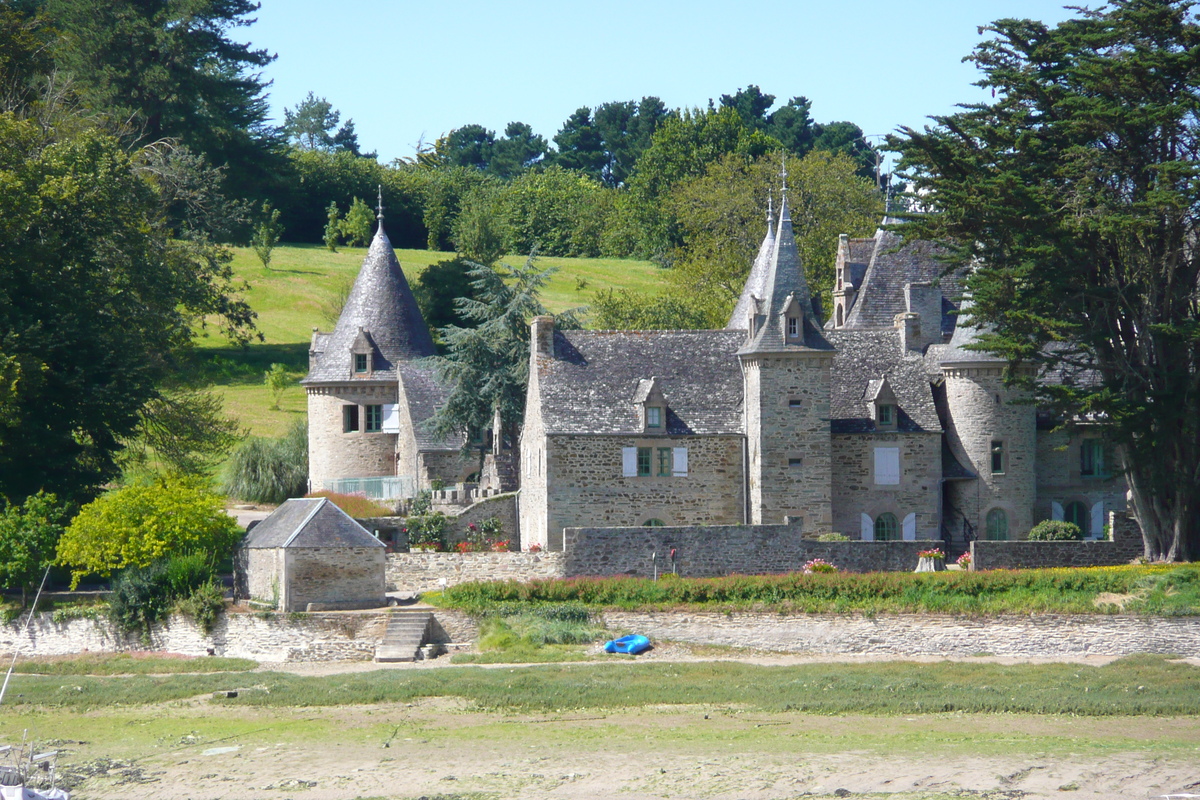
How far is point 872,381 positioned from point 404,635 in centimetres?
1646

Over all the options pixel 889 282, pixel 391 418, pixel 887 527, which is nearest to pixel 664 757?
pixel 887 527

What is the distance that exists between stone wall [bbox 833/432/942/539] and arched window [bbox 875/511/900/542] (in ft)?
0.43

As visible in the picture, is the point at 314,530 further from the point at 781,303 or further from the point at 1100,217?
the point at 1100,217

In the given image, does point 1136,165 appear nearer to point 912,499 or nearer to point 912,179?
point 912,179

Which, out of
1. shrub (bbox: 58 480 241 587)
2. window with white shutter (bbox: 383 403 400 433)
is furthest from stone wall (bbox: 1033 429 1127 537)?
shrub (bbox: 58 480 241 587)

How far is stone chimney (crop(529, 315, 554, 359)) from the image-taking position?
4350 cm

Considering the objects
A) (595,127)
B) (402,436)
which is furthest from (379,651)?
(595,127)

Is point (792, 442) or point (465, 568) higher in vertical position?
point (792, 442)

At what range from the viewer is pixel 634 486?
4225 centimetres

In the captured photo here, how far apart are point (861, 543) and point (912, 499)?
4.18m

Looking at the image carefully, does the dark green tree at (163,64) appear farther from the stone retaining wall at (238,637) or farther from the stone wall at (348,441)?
the stone retaining wall at (238,637)

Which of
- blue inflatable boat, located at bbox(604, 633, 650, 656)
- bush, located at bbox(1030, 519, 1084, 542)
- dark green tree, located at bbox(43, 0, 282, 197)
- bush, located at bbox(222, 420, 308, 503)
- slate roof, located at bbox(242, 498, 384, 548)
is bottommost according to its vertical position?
blue inflatable boat, located at bbox(604, 633, 650, 656)

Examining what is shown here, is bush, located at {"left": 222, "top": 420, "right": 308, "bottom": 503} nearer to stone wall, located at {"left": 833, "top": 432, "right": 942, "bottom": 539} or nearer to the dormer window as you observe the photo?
stone wall, located at {"left": 833, "top": 432, "right": 942, "bottom": 539}

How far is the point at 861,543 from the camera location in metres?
39.8
